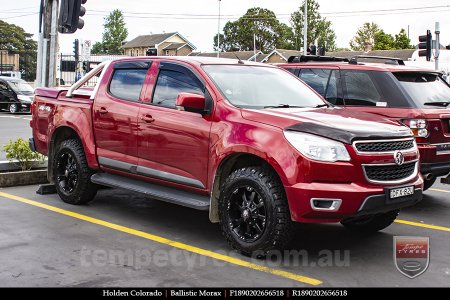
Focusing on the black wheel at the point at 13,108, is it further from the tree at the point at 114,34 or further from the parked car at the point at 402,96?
the tree at the point at 114,34

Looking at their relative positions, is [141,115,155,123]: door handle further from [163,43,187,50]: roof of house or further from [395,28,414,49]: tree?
[163,43,187,50]: roof of house

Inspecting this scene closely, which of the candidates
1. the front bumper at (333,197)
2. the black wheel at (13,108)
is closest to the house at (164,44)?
the black wheel at (13,108)

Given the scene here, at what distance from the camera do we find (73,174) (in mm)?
7500

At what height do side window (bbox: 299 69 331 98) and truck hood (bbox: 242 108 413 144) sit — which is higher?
side window (bbox: 299 69 331 98)

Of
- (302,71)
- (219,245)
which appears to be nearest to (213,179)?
(219,245)

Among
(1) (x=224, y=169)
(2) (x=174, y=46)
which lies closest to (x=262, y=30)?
(2) (x=174, y=46)

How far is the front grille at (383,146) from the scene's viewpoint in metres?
5.09

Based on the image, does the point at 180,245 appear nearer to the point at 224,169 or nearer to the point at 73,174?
the point at 224,169

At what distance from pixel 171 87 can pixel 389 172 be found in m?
2.54

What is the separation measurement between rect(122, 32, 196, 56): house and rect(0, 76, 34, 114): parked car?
7355 cm

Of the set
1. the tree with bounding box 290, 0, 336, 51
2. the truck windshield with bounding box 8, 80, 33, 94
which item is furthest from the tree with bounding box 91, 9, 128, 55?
the truck windshield with bounding box 8, 80, 33, 94

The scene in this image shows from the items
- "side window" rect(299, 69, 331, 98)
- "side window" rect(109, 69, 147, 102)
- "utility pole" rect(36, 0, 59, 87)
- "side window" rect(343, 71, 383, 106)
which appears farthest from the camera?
"utility pole" rect(36, 0, 59, 87)

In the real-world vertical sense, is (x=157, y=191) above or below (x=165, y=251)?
above

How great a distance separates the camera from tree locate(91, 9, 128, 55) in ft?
389
